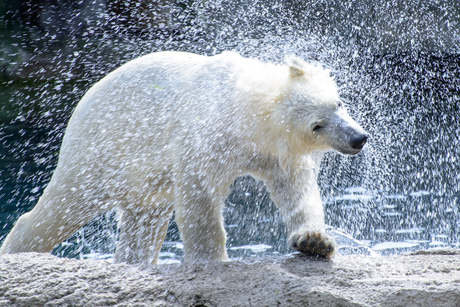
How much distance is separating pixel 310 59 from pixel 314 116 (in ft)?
15.8

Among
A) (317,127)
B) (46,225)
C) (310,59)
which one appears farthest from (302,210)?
(310,59)

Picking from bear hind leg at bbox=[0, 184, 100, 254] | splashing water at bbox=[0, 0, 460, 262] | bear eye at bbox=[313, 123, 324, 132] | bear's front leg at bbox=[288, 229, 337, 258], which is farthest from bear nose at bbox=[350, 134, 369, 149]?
splashing water at bbox=[0, 0, 460, 262]

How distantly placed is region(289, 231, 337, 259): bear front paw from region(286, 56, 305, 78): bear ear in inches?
35.8

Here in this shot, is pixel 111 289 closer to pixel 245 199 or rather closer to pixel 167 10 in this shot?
pixel 245 199

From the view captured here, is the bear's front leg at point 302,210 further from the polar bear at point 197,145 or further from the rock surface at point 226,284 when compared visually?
the rock surface at point 226,284

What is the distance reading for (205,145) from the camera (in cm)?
246

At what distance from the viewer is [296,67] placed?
2.52 metres

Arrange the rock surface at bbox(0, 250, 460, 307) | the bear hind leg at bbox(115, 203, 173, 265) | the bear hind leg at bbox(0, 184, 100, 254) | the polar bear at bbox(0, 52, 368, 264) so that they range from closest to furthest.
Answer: the rock surface at bbox(0, 250, 460, 307)
the polar bear at bbox(0, 52, 368, 264)
the bear hind leg at bbox(0, 184, 100, 254)
the bear hind leg at bbox(115, 203, 173, 265)

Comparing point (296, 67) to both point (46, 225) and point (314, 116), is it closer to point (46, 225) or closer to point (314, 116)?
point (314, 116)

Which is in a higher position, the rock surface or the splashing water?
the splashing water

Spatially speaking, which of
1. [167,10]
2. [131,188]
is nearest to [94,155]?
[131,188]

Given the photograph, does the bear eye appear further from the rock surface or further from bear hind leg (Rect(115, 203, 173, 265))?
bear hind leg (Rect(115, 203, 173, 265))

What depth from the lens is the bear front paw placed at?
2.16 metres

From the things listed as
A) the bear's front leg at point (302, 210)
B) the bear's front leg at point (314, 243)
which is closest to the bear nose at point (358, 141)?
the bear's front leg at point (302, 210)
